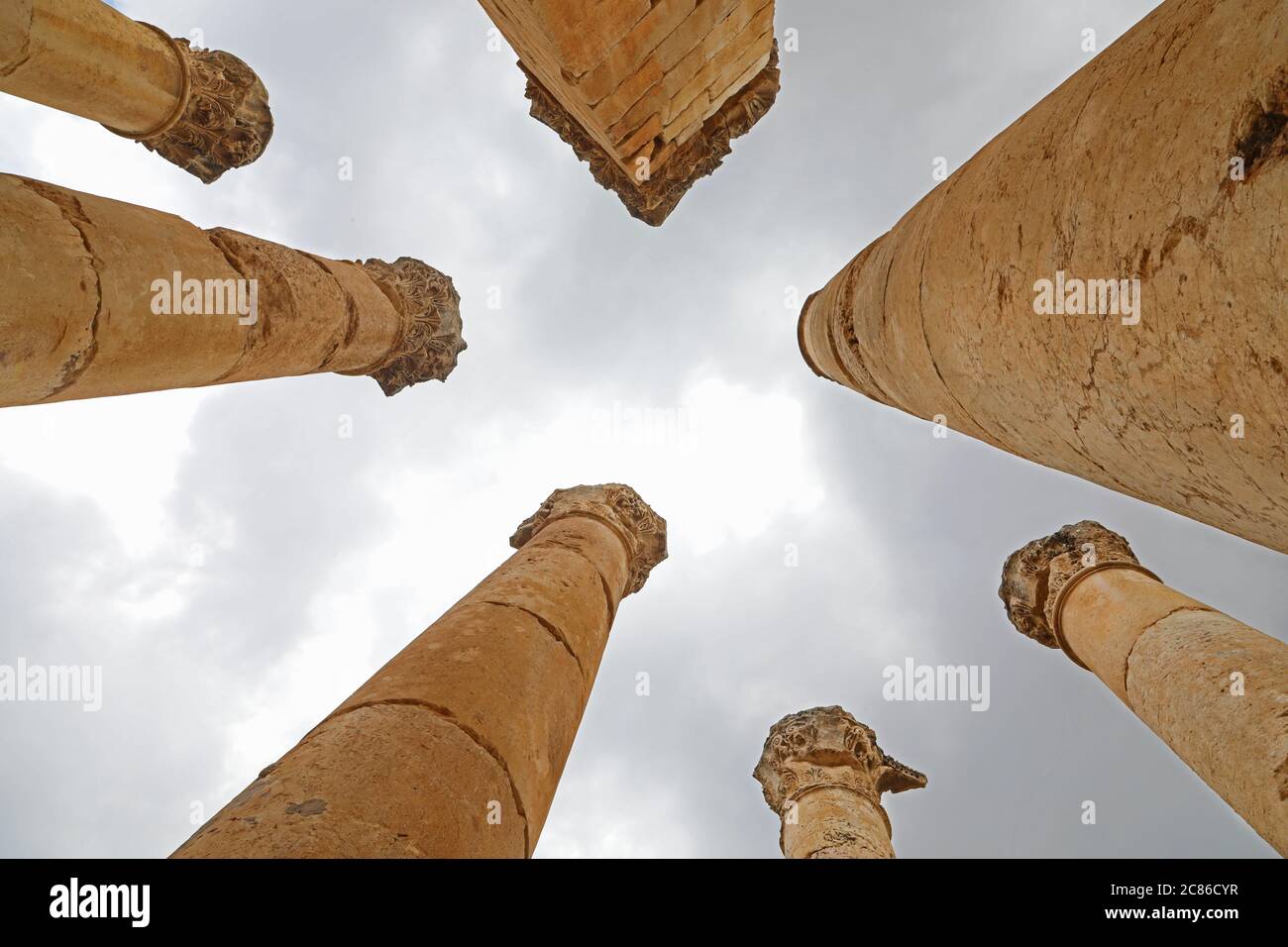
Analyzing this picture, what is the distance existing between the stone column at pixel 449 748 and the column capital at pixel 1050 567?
8.17 meters

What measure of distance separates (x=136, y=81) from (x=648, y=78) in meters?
5.83

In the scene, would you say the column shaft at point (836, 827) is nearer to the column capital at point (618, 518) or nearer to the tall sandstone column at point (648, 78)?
the column capital at point (618, 518)

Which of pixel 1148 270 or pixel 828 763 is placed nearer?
pixel 1148 270

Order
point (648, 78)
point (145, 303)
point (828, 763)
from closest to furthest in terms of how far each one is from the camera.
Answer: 1. point (145, 303)
2. point (648, 78)
3. point (828, 763)

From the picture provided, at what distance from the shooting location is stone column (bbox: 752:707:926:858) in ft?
30.0

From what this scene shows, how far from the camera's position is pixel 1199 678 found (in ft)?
24.4

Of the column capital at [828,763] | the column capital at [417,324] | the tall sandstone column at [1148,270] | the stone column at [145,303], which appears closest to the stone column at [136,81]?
the column capital at [417,324]

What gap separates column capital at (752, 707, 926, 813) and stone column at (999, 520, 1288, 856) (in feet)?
11.0

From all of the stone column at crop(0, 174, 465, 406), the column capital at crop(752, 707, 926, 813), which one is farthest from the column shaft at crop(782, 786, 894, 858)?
the stone column at crop(0, 174, 465, 406)

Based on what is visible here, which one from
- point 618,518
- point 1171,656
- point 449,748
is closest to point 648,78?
point 618,518

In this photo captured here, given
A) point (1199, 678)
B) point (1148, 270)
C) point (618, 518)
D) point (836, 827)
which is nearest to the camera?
point (1148, 270)

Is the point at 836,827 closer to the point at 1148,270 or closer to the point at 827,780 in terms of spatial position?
the point at 827,780

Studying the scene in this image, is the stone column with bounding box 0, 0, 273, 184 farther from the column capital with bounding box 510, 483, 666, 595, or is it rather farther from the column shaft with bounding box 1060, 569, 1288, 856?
the column shaft with bounding box 1060, 569, 1288, 856
